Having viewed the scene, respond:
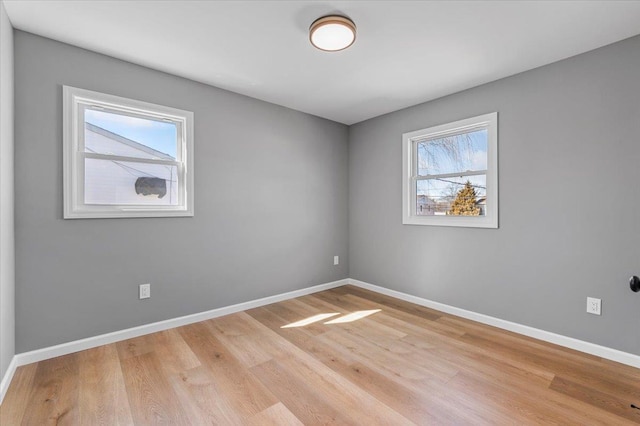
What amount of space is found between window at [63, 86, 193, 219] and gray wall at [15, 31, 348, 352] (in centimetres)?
8

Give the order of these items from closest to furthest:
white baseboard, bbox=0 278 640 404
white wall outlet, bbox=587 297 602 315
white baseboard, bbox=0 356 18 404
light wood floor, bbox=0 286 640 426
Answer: light wood floor, bbox=0 286 640 426 → white baseboard, bbox=0 356 18 404 → white baseboard, bbox=0 278 640 404 → white wall outlet, bbox=587 297 602 315

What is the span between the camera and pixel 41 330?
7.40 ft

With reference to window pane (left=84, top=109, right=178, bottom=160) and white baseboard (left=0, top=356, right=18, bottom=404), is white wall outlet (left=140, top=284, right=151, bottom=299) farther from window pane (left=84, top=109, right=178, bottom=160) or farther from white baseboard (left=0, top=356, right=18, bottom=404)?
window pane (left=84, top=109, right=178, bottom=160)

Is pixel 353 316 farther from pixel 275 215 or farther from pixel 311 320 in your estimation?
pixel 275 215

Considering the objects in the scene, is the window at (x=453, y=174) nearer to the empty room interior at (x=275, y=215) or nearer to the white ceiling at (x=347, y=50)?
the empty room interior at (x=275, y=215)

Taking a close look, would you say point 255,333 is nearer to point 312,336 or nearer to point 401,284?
point 312,336

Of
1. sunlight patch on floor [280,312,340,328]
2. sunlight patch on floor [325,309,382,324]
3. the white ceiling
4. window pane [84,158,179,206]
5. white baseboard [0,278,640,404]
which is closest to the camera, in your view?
the white ceiling

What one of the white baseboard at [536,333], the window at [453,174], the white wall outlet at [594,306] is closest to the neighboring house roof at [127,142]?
the window at [453,174]

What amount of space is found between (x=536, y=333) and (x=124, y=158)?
159 inches

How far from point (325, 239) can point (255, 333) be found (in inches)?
71.1

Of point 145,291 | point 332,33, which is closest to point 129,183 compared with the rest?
point 145,291

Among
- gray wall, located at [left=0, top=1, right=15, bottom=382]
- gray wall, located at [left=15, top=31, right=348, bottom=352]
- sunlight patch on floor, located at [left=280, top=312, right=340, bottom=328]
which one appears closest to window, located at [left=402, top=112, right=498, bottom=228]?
gray wall, located at [left=15, top=31, right=348, bottom=352]

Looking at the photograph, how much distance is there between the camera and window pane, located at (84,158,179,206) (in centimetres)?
250

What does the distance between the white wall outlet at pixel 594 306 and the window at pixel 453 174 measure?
36.5 inches
